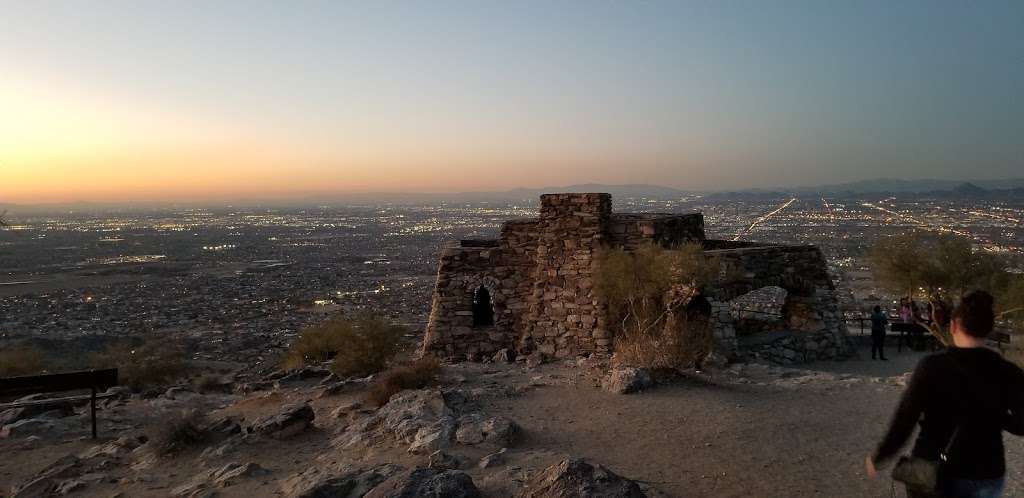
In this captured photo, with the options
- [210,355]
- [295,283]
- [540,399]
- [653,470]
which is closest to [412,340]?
[210,355]

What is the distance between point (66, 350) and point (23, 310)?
14.4 meters

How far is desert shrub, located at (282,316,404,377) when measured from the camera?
492 inches

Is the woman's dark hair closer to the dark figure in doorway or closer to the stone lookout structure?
the stone lookout structure

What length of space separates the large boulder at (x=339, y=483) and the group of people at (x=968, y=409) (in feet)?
14.1

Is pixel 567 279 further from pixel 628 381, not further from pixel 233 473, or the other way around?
pixel 233 473

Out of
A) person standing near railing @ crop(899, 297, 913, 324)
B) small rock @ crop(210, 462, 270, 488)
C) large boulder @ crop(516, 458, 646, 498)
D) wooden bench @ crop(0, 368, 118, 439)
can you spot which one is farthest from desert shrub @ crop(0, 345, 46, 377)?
person standing near railing @ crop(899, 297, 913, 324)

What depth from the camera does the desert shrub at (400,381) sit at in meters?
9.12

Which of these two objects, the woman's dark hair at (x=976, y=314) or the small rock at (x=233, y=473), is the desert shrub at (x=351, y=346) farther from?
the woman's dark hair at (x=976, y=314)

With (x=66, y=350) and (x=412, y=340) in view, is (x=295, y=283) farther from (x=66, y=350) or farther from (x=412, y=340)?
(x=412, y=340)

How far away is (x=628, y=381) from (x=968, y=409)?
6.07m

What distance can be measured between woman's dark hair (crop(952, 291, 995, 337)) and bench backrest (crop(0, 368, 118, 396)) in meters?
9.49

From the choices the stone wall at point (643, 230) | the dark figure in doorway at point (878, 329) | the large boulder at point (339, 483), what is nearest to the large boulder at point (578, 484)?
the large boulder at point (339, 483)

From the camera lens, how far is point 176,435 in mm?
7680

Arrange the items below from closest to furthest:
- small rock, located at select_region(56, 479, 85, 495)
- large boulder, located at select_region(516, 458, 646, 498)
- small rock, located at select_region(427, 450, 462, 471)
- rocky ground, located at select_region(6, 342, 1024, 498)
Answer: large boulder, located at select_region(516, 458, 646, 498) → rocky ground, located at select_region(6, 342, 1024, 498) → small rock, located at select_region(427, 450, 462, 471) → small rock, located at select_region(56, 479, 85, 495)
